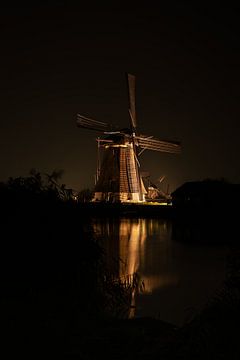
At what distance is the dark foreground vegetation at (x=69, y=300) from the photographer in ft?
21.5

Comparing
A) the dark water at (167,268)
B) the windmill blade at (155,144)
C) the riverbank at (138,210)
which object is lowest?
the dark water at (167,268)

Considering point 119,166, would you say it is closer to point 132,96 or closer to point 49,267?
point 132,96

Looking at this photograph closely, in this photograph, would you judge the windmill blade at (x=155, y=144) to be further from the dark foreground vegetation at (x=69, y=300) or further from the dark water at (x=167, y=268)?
the dark foreground vegetation at (x=69, y=300)

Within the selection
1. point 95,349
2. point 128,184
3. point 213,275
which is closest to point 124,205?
point 128,184

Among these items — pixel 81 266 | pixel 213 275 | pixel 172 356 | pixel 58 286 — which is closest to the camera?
pixel 172 356

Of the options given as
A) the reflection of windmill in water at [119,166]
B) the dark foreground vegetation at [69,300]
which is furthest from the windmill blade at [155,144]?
the dark foreground vegetation at [69,300]

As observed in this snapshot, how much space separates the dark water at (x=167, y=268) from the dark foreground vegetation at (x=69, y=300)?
3.86ft

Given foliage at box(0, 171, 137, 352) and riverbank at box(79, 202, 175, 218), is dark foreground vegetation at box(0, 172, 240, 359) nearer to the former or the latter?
foliage at box(0, 171, 137, 352)

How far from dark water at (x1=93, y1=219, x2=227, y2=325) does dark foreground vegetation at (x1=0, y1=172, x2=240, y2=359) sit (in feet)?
3.86

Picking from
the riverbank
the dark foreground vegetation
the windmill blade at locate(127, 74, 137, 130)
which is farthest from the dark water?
the windmill blade at locate(127, 74, 137, 130)

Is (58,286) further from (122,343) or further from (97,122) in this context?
→ (97,122)

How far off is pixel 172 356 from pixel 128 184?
48.6m

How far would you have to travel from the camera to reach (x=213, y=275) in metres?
17.6

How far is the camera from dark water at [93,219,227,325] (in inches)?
470
